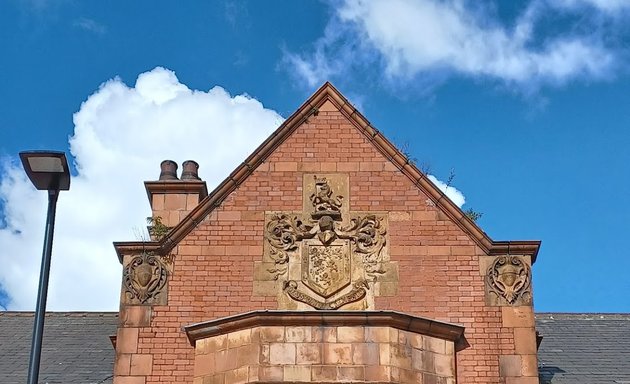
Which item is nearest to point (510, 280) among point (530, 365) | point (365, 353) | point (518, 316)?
point (518, 316)

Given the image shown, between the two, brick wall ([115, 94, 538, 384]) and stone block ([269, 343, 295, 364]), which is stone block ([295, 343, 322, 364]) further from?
brick wall ([115, 94, 538, 384])

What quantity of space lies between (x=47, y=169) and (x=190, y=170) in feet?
21.2

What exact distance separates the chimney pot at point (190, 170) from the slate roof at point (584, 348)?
701 cm

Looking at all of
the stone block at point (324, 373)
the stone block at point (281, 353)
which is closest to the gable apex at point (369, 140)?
the stone block at point (281, 353)

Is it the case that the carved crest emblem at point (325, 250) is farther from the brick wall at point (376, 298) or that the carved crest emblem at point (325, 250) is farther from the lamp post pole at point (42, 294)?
the lamp post pole at point (42, 294)

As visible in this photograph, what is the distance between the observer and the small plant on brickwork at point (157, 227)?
667 inches

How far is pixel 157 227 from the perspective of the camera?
17.2m

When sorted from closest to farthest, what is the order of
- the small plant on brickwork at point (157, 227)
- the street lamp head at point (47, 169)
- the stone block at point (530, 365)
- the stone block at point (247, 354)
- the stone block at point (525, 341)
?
the street lamp head at point (47, 169), the stone block at point (247, 354), the stone block at point (530, 365), the stone block at point (525, 341), the small plant on brickwork at point (157, 227)

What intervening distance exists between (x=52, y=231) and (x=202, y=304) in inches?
152

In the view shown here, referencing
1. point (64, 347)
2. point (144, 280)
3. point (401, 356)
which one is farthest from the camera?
point (64, 347)

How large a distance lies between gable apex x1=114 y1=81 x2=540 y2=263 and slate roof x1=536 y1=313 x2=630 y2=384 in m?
2.92

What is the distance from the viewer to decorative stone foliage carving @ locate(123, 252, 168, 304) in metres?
15.6

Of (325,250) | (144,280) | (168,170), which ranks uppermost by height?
(168,170)

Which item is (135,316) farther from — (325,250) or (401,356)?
(401,356)
